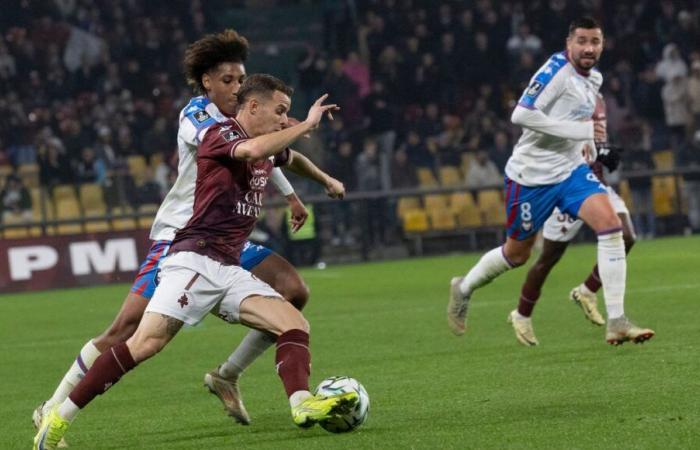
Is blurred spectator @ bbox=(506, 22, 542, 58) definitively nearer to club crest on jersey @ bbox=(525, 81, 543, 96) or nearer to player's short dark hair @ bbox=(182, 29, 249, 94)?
club crest on jersey @ bbox=(525, 81, 543, 96)

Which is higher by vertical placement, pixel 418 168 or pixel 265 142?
pixel 265 142

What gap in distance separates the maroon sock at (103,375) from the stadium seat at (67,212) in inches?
540

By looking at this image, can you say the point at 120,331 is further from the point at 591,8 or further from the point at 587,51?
the point at 591,8

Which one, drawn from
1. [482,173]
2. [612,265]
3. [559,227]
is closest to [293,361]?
[612,265]

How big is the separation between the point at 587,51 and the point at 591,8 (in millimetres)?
17483

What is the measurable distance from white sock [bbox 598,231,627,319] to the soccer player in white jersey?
0.09 metres

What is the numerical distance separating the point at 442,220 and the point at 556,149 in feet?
37.0

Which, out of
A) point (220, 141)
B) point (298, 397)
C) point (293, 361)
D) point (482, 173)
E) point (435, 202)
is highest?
point (220, 141)

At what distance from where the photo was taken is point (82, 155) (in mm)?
22250

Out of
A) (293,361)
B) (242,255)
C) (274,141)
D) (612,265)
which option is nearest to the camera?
(274,141)

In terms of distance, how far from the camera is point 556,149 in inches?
390

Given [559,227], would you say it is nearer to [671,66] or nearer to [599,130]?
[599,130]

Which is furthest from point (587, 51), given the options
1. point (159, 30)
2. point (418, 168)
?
point (159, 30)

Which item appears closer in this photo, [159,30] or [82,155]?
[82,155]
